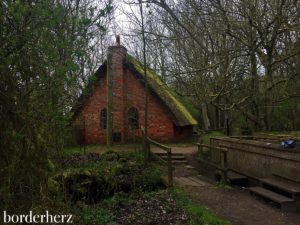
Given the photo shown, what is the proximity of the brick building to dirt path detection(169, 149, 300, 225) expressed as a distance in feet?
36.1

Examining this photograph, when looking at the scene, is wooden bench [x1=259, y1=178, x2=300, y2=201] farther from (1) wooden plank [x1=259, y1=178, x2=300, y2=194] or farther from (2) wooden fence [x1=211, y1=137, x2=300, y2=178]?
(2) wooden fence [x1=211, y1=137, x2=300, y2=178]

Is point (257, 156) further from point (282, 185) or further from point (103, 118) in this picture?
point (103, 118)

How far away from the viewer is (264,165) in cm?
1028

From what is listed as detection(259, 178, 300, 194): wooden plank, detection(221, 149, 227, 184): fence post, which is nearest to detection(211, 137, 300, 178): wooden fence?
detection(259, 178, 300, 194): wooden plank

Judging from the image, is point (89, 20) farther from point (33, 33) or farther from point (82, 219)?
point (82, 219)

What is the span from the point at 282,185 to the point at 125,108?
14937 mm

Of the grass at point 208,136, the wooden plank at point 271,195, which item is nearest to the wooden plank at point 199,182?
the wooden plank at point 271,195

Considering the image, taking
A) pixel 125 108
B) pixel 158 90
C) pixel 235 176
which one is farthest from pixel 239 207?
pixel 125 108

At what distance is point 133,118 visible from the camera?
22.7 m

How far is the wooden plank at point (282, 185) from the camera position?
26.8 feet

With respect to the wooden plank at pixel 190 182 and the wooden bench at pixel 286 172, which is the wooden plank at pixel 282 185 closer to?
the wooden bench at pixel 286 172

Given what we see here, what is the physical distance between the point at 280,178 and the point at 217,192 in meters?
1.75

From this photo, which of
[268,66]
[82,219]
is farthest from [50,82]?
[268,66]

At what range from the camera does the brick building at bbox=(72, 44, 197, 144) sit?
72.4ft
